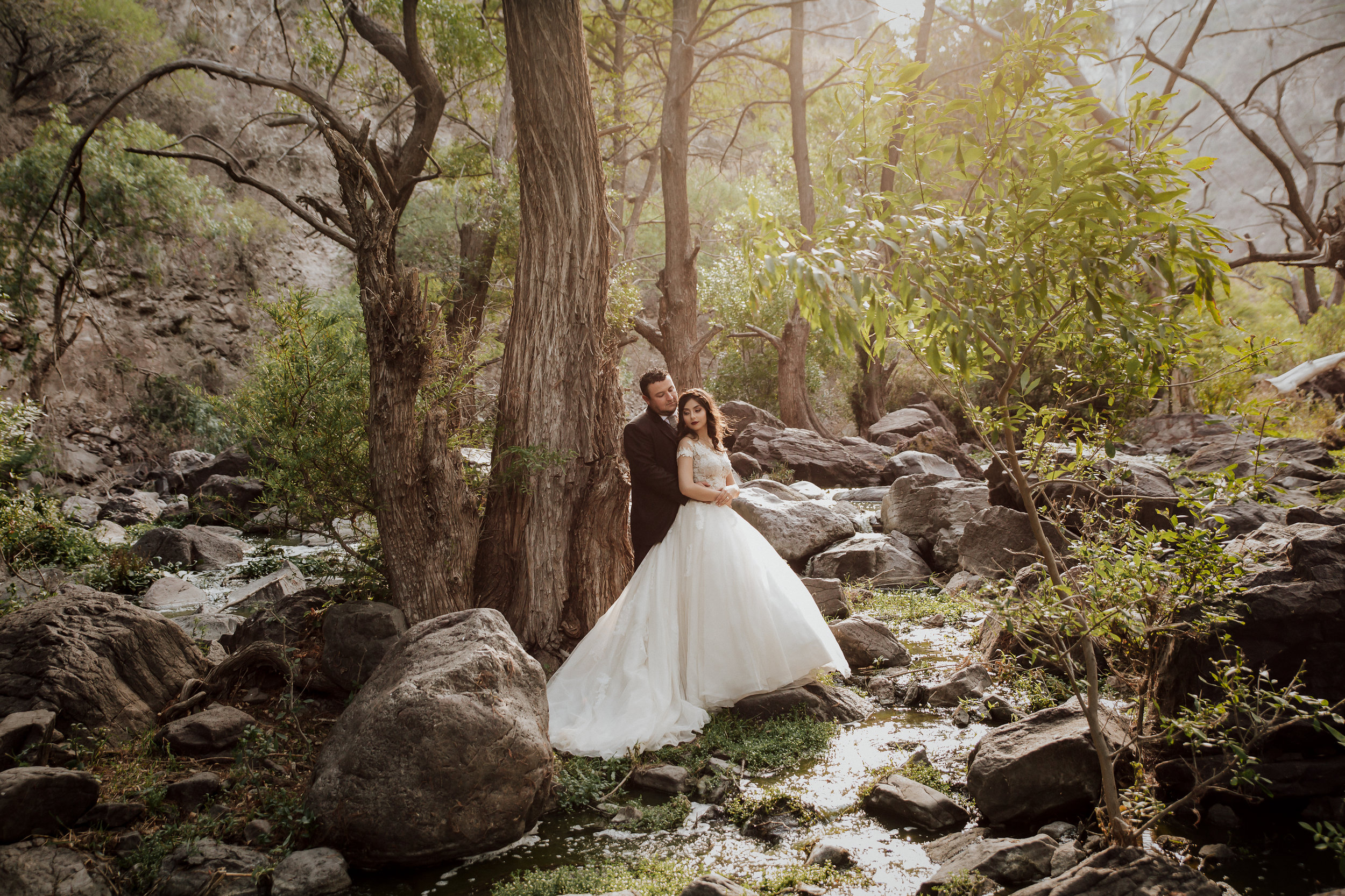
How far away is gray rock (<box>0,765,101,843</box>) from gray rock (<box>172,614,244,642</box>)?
3372 mm

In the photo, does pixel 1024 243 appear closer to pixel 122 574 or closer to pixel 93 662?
pixel 93 662

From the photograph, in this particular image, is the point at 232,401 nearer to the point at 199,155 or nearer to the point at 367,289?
the point at 199,155

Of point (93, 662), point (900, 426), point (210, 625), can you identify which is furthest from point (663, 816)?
point (900, 426)

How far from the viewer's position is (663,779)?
4324 millimetres

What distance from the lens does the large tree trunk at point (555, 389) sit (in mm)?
5906

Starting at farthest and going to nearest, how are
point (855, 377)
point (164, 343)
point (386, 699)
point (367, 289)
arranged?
point (855, 377) → point (164, 343) → point (367, 289) → point (386, 699)

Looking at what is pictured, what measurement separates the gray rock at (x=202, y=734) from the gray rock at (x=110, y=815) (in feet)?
2.66

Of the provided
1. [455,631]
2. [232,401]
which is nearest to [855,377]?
[232,401]

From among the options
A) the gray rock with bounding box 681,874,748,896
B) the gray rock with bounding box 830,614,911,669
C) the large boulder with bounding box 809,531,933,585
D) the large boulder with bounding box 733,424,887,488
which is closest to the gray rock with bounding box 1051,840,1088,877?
the gray rock with bounding box 681,874,748,896

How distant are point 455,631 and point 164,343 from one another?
2279cm

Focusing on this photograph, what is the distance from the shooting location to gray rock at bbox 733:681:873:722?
16.9 feet

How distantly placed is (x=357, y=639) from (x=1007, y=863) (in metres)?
4.28

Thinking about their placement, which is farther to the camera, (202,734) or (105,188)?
(105,188)

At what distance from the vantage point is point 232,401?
24.9ft
